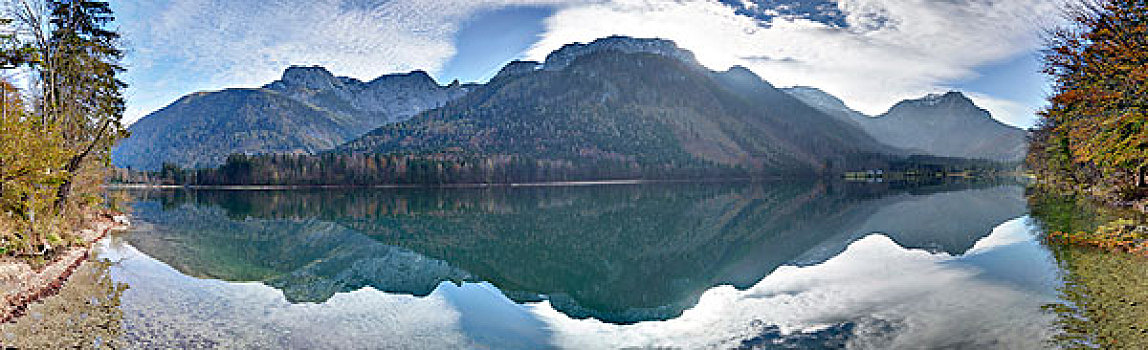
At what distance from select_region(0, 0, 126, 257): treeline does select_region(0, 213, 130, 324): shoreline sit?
2.31 feet

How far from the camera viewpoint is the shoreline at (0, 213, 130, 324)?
14219mm

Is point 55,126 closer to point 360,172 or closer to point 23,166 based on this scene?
point 23,166

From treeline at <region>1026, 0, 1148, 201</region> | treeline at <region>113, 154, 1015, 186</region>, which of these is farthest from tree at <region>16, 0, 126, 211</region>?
treeline at <region>113, 154, 1015, 186</region>

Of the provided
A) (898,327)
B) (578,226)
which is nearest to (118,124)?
(578,226)

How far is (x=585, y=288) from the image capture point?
19984 mm

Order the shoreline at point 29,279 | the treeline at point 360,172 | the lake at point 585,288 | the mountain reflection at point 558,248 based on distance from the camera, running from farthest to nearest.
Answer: the treeline at point 360,172 → the mountain reflection at point 558,248 → the shoreline at point 29,279 → the lake at point 585,288

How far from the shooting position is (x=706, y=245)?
3195cm

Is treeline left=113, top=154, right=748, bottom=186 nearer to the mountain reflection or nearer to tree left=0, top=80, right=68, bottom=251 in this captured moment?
the mountain reflection

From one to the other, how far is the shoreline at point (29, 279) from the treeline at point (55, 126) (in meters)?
0.70

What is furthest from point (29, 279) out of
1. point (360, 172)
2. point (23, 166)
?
point (360, 172)

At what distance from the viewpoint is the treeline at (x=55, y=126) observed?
60.3ft

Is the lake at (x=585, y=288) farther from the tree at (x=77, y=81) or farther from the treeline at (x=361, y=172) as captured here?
the treeline at (x=361, y=172)

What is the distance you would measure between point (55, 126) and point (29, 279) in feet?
23.7

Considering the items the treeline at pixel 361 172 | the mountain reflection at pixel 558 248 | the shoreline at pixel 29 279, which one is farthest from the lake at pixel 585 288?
the treeline at pixel 361 172
